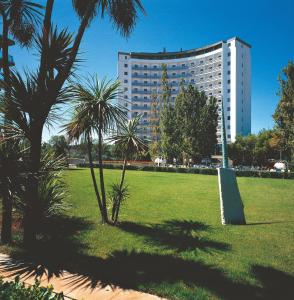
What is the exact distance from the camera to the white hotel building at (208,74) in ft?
283

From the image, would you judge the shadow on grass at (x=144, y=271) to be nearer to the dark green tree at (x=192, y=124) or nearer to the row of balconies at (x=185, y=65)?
the dark green tree at (x=192, y=124)

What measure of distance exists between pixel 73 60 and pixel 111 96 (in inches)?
82.0

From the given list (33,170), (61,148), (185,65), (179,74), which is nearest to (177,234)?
(33,170)

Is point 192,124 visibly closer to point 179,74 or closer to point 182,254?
point 182,254

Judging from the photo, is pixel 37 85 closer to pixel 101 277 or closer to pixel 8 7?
pixel 8 7

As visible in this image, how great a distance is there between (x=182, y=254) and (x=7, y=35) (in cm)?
660

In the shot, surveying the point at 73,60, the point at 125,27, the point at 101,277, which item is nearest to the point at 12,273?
the point at 101,277

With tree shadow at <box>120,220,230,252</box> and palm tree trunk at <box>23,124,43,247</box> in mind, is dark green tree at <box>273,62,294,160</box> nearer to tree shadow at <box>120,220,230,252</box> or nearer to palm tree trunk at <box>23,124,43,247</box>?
tree shadow at <box>120,220,230,252</box>

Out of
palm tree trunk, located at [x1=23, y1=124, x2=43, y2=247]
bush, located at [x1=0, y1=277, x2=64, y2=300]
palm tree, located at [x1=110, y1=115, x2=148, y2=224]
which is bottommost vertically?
bush, located at [x1=0, y1=277, x2=64, y2=300]

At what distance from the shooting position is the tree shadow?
20.8 ft

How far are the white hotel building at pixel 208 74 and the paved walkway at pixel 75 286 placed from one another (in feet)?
233

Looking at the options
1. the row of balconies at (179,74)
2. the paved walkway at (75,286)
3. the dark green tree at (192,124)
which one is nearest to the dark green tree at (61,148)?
the paved walkway at (75,286)

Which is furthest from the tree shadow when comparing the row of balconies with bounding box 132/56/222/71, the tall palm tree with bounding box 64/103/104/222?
the row of balconies with bounding box 132/56/222/71

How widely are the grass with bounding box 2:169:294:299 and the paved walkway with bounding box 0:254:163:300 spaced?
0.64 ft
